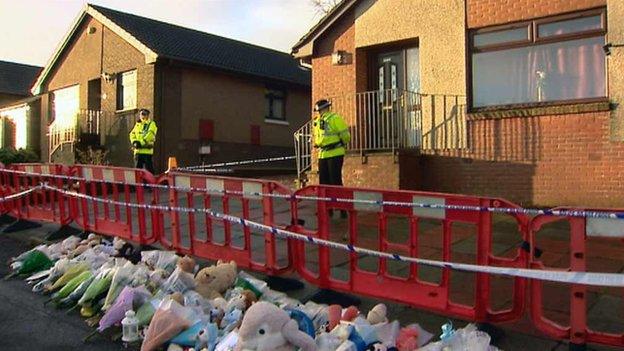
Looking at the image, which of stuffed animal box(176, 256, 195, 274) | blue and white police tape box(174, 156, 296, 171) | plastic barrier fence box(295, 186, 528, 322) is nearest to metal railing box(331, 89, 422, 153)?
plastic barrier fence box(295, 186, 528, 322)

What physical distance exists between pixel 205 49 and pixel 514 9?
13.2 m

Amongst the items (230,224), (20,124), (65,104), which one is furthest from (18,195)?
(20,124)

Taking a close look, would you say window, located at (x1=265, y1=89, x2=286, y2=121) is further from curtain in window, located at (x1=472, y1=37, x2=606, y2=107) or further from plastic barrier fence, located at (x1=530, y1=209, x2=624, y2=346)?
plastic barrier fence, located at (x1=530, y1=209, x2=624, y2=346)

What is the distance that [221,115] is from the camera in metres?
19.8

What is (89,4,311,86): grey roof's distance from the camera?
18.9m

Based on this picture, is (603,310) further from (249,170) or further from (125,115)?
(125,115)

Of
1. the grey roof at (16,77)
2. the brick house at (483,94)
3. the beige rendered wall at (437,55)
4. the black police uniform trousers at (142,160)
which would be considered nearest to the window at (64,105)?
the black police uniform trousers at (142,160)

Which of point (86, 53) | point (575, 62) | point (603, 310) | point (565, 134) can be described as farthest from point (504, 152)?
point (86, 53)

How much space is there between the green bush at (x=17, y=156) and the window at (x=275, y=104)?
8834 mm

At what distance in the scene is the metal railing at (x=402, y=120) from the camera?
401 inches

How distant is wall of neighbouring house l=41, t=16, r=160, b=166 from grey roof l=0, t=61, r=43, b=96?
1175cm

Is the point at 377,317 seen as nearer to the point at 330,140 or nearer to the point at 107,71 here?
the point at 330,140

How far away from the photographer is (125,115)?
1895 cm

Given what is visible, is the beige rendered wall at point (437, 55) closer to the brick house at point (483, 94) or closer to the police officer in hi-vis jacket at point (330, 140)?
the brick house at point (483, 94)
